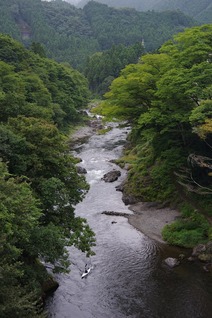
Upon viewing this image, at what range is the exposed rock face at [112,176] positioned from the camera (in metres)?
47.4

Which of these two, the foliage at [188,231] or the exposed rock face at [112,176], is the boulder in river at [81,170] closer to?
the exposed rock face at [112,176]

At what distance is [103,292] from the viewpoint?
25375 millimetres

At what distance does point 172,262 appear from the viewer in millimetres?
28609

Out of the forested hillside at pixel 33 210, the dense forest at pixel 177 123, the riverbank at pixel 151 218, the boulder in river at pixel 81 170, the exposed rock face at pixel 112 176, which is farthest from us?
→ the boulder in river at pixel 81 170

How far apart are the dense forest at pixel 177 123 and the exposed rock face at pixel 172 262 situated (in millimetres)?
2775

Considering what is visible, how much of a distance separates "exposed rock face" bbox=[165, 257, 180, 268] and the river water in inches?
15.2

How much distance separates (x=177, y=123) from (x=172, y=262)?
13762 mm

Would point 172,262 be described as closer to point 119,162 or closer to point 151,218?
point 151,218

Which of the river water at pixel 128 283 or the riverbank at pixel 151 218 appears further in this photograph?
the riverbank at pixel 151 218

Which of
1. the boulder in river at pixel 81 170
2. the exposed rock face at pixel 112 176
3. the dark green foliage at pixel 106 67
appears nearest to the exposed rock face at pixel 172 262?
the exposed rock face at pixel 112 176

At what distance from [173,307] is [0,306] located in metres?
12.4

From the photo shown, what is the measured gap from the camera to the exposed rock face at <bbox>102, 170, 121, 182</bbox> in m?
47.4

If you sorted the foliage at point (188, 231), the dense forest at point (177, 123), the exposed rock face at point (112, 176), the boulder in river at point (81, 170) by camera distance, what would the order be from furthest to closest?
the boulder in river at point (81, 170) → the exposed rock face at point (112, 176) → the dense forest at point (177, 123) → the foliage at point (188, 231)

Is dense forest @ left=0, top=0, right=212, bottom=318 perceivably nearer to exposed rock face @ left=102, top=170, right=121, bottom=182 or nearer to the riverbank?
the riverbank
